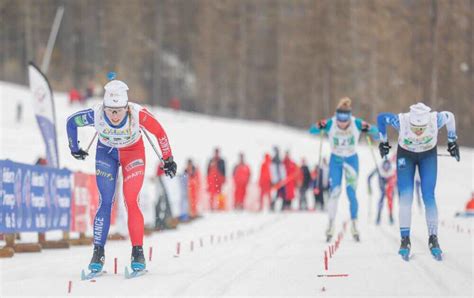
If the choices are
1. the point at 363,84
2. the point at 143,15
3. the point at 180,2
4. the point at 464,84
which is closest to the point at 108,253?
the point at 464,84

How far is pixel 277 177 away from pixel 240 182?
1220mm

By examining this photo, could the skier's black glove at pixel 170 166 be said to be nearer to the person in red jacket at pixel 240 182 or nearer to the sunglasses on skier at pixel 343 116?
the sunglasses on skier at pixel 343 116

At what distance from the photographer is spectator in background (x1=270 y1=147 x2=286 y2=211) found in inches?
1064

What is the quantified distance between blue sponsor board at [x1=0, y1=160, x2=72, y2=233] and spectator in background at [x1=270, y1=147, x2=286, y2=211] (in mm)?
13477

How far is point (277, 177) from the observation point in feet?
90.2

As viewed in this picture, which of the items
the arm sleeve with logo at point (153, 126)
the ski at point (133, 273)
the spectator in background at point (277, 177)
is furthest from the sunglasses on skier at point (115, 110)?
the spectator in background at point (277, 177)

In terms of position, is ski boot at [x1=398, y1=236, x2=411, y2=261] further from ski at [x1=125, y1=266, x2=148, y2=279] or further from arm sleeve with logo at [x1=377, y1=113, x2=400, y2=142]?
ski at [x1=125, y1=266, x2=148, y2=279]

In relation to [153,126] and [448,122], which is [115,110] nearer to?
[153,126]

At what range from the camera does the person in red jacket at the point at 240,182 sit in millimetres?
27266

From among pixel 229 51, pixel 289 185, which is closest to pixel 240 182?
pixel 289 185

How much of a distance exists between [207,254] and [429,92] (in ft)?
81.2

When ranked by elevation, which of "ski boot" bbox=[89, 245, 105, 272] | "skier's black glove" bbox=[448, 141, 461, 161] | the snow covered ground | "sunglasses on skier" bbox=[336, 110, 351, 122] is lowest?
the snow covered ground

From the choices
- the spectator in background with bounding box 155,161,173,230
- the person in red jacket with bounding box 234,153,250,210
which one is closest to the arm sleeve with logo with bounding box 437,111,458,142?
the spectator in background with bounding box 155,161,173,230

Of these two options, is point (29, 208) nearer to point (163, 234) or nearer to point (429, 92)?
point (163, 234)
